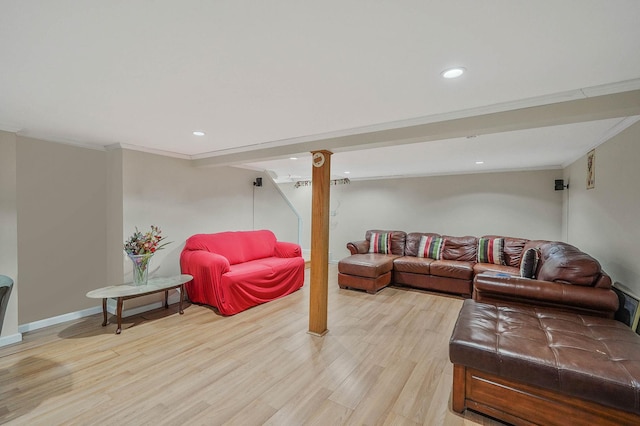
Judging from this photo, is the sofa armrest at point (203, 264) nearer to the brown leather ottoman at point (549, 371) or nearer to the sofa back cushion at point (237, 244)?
the sofa back cushion at point (237, 244)

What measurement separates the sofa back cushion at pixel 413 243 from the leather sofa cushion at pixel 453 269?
2.24 feet

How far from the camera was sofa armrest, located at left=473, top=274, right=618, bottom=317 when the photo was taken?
7.29ft

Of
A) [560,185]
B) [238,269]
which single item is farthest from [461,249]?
[238,269]

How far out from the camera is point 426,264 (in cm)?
475

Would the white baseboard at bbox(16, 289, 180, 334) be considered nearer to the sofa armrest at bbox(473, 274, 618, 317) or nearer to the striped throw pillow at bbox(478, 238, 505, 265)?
the sofa armrest at bbox(473, 274, 618, 317)

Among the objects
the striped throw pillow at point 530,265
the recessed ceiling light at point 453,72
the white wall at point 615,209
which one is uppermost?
the recessed ceiling light at point 453,72

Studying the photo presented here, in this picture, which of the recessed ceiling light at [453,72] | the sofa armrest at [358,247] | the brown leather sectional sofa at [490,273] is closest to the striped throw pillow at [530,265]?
the brown leather sectional sofa at [490,273]

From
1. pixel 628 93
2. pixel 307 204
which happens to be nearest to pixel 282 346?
Answer: pixel 628 93

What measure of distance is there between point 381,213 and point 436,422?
4901 millimetres

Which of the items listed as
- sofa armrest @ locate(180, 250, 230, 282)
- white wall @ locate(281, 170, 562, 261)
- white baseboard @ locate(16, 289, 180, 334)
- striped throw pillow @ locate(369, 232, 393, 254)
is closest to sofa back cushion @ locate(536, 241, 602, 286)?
white wall @ locate(281, 170, 562, 261)

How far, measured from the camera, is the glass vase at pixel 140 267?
3.25 meters

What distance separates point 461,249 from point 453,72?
13.5ft

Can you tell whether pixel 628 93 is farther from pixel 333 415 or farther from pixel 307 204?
pixel 307 204

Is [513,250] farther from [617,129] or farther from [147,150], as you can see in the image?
[147,150]
